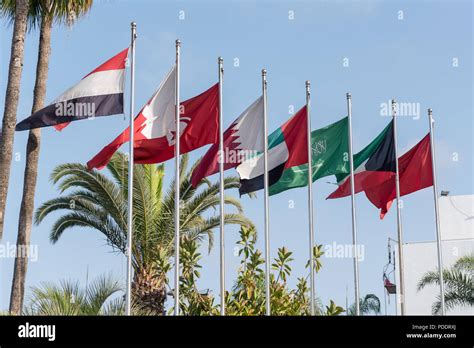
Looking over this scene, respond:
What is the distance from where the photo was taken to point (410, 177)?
77.3 ft

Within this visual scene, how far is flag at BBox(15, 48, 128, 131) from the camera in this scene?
18.0 m

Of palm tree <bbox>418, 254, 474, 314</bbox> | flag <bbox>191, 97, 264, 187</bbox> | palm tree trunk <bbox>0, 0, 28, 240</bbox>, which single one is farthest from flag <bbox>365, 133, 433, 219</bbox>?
palm tree <bbox>418, 254, 474, 314</bbox>

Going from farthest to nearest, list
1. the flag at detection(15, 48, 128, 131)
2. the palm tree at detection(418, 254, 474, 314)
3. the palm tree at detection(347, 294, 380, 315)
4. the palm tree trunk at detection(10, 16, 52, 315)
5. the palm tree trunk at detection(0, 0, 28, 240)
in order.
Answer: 1. the palm tree at detection(347, 294, 380, 315)
2. the palm tree at detection(418, 254, 474, 314)
3. the palm tree trunk at detection(10, 16, 52, 315)
4. the palm tree trunk at detection(0, 0, 28, 240)
5. the flag at detection(15, 48, 128, 131)

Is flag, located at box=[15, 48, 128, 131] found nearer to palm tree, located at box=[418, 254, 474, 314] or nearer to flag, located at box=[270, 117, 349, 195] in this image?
flag, located at box=[270, 117, 349, 195]

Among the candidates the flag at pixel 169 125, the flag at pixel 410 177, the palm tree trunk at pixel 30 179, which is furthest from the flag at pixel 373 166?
the palm tree trunk at pixel 30 179

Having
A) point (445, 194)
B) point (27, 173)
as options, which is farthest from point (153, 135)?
point (445, 194)

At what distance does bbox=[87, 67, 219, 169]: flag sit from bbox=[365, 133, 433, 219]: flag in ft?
18.1

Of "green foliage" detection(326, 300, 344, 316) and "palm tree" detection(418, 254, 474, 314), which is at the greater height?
"palm tree" detection(418, 254, 474, 314)

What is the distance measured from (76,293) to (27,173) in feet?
10.3

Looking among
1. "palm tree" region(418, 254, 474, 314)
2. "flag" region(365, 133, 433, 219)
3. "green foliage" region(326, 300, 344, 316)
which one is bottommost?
"green foliage" region(326, 300, 344, 316)

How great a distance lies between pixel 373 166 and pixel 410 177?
1.30 metres

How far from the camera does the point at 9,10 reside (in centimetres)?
2250

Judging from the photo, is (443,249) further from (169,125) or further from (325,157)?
(169,125)

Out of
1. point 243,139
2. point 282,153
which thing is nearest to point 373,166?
point 282,153
